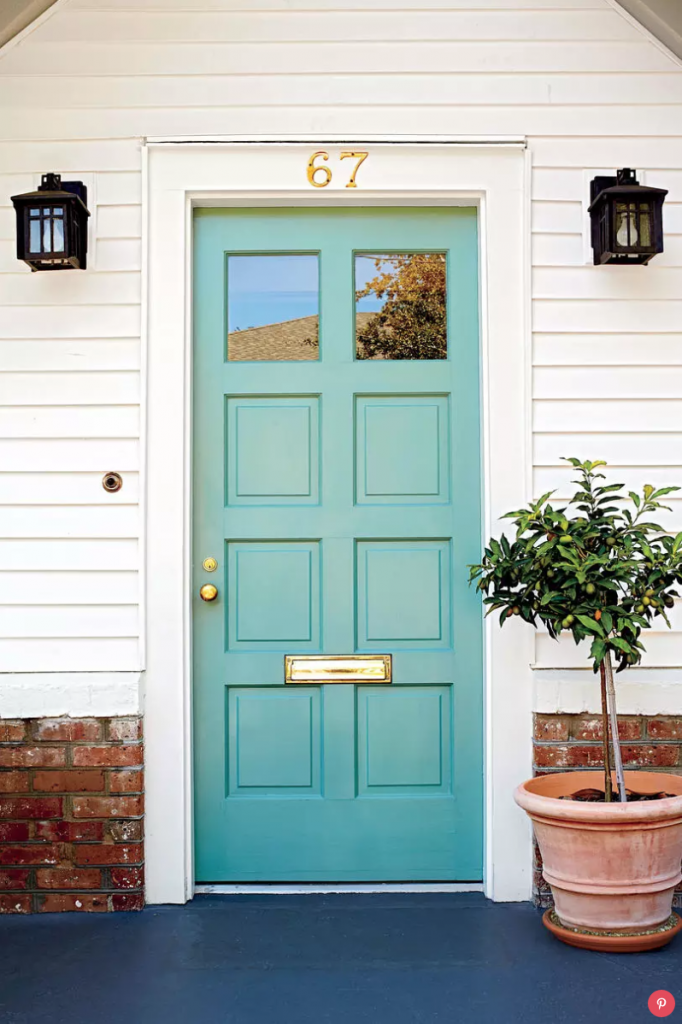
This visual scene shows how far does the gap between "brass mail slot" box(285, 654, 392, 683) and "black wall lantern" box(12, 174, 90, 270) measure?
1542 millimetres

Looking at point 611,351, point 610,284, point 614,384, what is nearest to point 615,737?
point 614,384

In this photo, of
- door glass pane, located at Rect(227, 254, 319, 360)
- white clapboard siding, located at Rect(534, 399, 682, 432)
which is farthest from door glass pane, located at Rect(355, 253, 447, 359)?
white clapboard siding, located at Rect(534, 399, 682, 432)

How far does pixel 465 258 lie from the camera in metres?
3.51

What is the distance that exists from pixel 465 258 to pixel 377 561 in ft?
3.61

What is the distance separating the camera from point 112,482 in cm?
337

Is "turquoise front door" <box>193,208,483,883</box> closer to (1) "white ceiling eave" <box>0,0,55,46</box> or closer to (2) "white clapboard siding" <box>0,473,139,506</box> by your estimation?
(2) "white clapboard siding" <box>0,473,139,506</box>

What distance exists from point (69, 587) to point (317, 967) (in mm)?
1430

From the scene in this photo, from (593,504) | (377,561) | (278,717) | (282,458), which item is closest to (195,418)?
(282,458)

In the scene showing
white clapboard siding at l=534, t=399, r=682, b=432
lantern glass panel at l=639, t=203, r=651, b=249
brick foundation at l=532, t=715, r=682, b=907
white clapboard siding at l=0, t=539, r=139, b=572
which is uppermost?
lantern glass panel at l=639, t=203, r=651, b=249

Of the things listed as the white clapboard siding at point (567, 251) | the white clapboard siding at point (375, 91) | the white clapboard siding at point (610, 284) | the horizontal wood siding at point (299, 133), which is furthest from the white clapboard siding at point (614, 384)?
the white clapboard siding at point (375, 91)

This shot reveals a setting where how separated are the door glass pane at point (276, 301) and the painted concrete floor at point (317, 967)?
6.22ft

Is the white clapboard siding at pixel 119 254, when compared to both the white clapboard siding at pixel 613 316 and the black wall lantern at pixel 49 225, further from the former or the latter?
the white clapboard siding at pixel 613 316

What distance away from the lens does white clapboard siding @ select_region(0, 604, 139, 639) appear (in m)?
3.35

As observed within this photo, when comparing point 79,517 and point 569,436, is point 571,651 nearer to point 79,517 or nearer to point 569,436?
point 569,436
